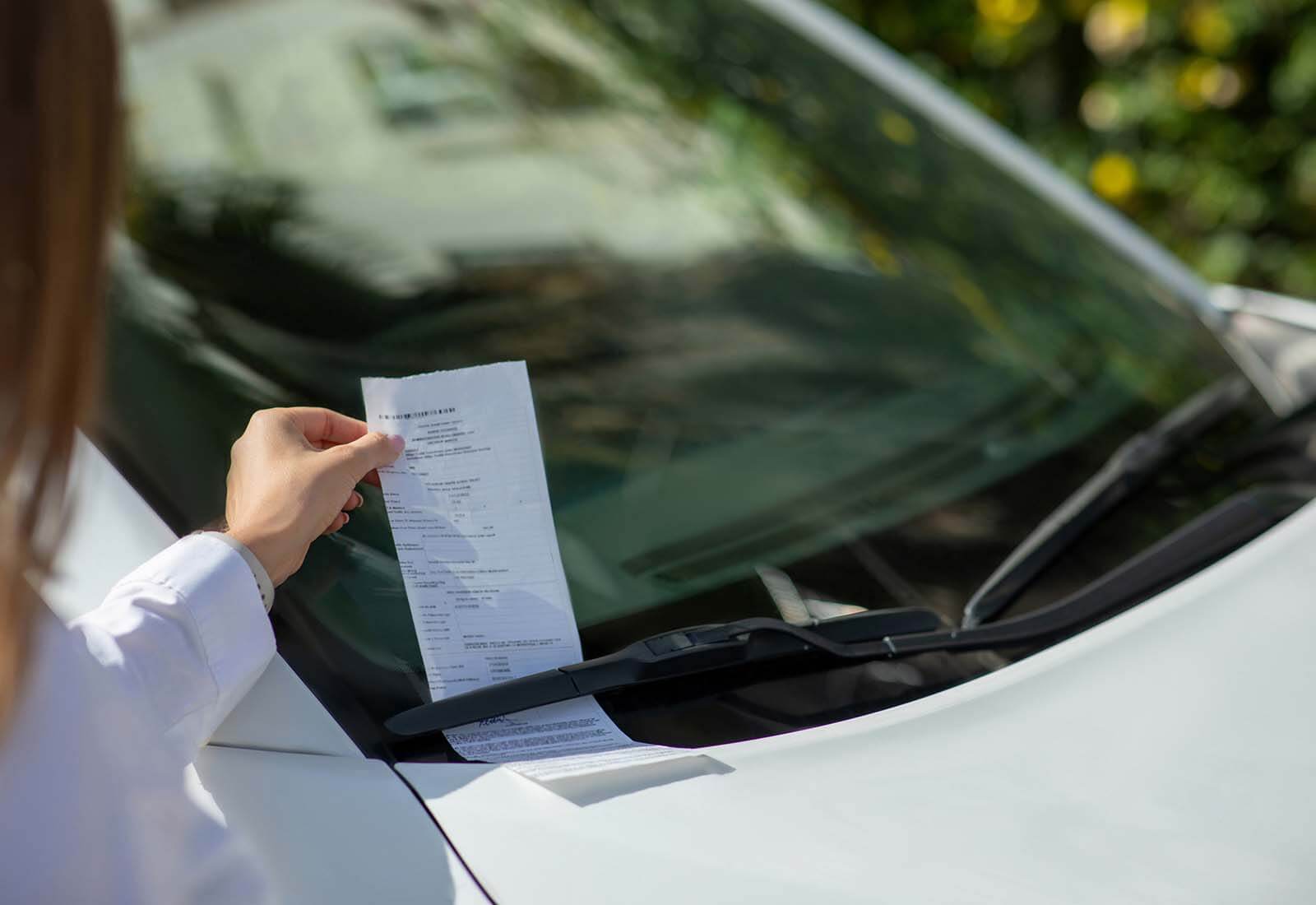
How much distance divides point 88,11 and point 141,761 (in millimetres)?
524

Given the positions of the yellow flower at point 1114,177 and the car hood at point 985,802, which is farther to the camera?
the yellow flower at point 1114,177

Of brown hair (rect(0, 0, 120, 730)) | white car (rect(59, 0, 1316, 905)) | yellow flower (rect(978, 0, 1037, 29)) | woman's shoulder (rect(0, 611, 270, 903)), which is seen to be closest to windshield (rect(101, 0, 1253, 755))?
white car (rect(59, 0, 1316, 905))

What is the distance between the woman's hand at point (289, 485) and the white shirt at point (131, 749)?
0.19 feet

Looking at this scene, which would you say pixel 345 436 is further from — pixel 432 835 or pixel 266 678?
pixel 432 835

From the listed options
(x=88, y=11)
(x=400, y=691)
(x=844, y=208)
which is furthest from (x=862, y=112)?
(x=88, y=11)

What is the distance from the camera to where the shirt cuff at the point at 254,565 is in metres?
1.10

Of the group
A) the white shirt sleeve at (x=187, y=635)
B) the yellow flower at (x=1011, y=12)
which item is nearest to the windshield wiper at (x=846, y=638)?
the white shirt sleeve at (x=187, y=635)

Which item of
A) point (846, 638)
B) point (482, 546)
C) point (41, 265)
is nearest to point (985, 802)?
point (846, 638)

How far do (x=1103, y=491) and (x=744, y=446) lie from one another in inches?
17.3

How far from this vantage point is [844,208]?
2.16m

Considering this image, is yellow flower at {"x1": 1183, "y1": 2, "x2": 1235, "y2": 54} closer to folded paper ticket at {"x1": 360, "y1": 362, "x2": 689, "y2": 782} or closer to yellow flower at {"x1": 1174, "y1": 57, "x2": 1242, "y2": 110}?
yellow flower at {"x1": 1174, "y1": 57, "x2": 1242, "y2": 110}

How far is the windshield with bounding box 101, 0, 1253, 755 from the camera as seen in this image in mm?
1342

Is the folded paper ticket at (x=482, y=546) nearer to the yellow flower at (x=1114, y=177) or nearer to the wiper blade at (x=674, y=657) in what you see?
the wiper blade at (x=674, y=657)

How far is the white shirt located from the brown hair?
0.23ft
